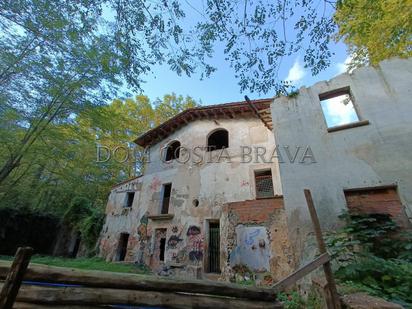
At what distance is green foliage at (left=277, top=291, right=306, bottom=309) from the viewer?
457cm

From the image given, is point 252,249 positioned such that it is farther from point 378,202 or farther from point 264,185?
point 378,202

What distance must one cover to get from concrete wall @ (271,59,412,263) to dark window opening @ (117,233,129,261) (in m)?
11.5

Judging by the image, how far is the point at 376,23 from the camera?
20.2ft

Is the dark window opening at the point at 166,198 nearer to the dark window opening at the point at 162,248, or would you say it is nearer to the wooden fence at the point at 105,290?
the dark window opening at the point at 162,248

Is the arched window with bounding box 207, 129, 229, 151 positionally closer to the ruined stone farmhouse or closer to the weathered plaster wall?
the ruined stone farmhouse

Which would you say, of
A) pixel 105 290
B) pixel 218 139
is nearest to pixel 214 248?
pixel 218 139

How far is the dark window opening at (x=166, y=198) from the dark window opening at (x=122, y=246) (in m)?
3.31

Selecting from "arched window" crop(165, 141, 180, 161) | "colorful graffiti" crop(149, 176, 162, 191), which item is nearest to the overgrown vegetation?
"colorful graffiti" crop(149, 176, 162, 191)

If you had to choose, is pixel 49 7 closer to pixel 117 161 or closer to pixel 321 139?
pixel 321 139

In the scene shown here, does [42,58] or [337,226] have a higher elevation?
[42,58]

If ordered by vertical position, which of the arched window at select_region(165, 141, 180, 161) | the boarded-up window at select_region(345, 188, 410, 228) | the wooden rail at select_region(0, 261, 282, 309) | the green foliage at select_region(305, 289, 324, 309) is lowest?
the green foliage at select_region(305, 289, 324, 309)

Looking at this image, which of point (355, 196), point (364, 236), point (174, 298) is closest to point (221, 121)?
point (355, 196)

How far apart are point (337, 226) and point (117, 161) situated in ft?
48.6

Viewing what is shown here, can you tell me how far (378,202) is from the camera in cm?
491
